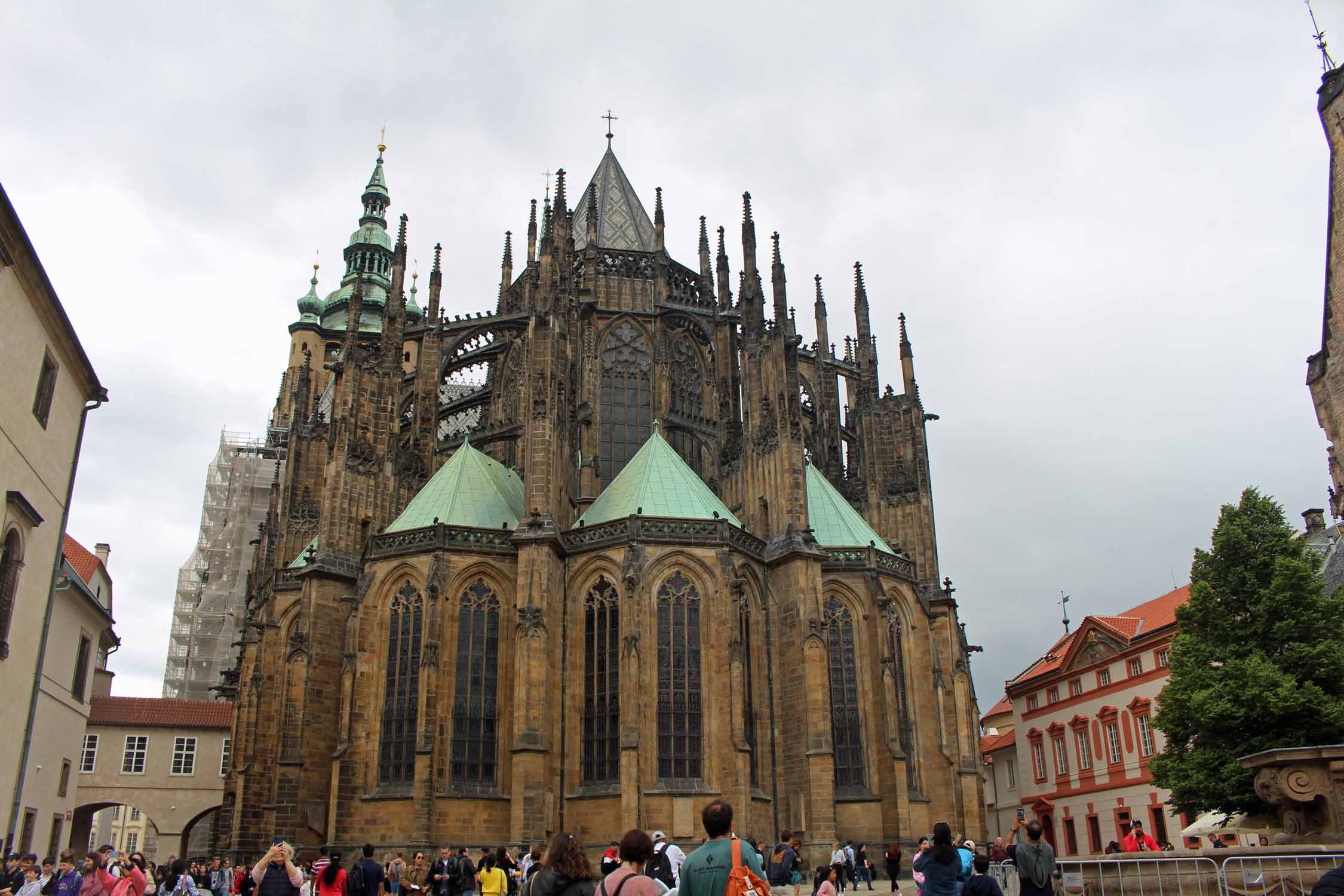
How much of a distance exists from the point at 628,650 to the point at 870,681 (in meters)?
8.36

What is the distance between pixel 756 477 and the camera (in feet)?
115

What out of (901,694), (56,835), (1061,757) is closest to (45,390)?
(56,835)

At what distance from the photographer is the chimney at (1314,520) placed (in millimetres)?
41156

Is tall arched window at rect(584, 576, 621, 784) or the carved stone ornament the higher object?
the carved stone ornament

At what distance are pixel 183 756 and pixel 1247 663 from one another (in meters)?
38.9

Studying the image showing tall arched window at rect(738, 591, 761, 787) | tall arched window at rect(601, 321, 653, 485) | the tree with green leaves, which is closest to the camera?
the tree with green leaves

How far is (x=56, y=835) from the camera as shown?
26.1 meters

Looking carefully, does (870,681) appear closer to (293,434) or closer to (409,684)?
(409,684)

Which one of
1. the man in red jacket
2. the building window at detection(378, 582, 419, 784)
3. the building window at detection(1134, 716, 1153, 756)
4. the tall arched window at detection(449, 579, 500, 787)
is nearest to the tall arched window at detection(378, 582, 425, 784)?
the building window at detection(378, 582, 419, 784)

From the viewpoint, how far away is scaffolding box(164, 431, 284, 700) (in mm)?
62312

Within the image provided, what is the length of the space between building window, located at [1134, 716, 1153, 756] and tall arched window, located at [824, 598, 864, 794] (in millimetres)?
13667

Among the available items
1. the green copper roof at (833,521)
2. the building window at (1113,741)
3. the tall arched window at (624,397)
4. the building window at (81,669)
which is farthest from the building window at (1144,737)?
the building window at (81,669)

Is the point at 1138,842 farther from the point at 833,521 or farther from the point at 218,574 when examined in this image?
the point at 218,574

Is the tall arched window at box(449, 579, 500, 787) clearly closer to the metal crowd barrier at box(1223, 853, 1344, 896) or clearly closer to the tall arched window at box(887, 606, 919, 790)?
the tall arched window at box(887, 606, 919, 790)
